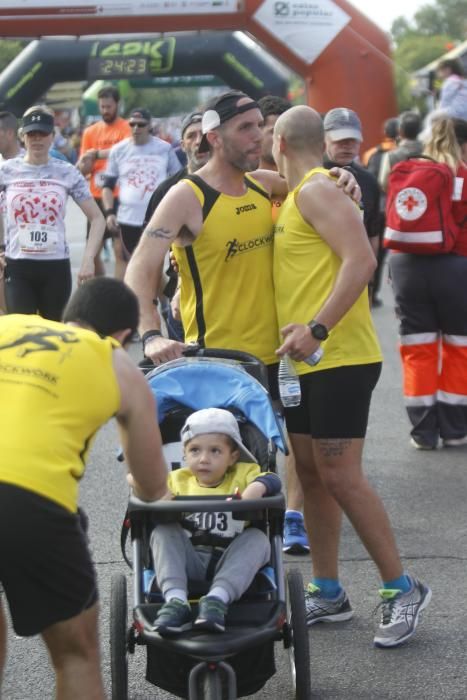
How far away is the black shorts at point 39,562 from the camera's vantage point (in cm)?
332

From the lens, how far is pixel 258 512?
413cm

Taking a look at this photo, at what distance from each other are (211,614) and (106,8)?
41.5 ft

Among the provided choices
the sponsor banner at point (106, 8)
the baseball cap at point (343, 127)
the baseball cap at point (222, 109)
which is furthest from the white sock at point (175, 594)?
the sponsor banner at point (106, 8)

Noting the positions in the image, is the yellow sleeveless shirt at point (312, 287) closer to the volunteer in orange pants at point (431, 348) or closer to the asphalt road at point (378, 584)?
the asphalt road at point (378, 584)

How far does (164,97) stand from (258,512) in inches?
3204

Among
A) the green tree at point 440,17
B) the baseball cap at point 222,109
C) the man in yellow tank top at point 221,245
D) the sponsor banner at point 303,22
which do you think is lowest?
the man in yellow tank top at point 221,245

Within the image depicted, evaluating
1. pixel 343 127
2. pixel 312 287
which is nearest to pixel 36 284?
pixel 343 127

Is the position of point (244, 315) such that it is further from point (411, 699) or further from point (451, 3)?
point (451, 3)

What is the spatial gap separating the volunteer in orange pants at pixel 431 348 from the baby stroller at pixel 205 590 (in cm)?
341

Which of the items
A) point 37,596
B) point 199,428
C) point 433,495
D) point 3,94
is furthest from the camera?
point 3,94

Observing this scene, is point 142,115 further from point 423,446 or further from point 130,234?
point 423,446

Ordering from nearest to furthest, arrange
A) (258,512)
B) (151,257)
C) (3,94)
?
(258,512), (151,257), (3,94)

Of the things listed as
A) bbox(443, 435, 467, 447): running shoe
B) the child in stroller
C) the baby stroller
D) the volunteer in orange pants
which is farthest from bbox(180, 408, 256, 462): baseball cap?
bbox(443, 435, 467, 447): running shoe

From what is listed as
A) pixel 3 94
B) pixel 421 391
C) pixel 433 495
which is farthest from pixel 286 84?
pixel 433 495
